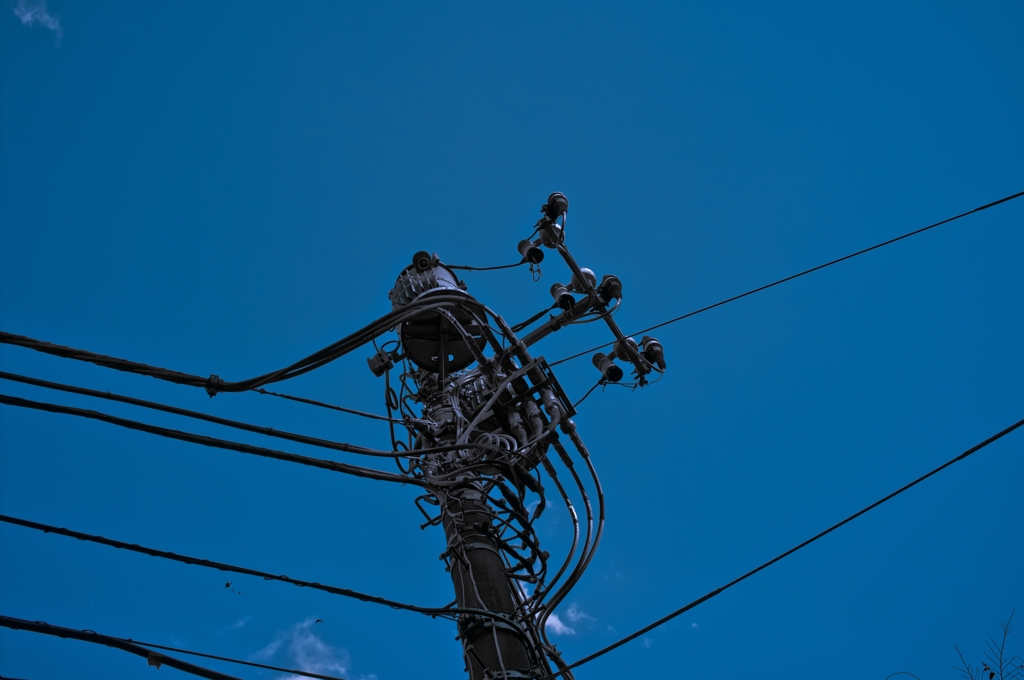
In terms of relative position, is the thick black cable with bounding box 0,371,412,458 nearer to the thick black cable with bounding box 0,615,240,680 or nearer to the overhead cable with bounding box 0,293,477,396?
the overhead cable with bounding box 0,293,477,396

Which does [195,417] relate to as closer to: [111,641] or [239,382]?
[239,382]

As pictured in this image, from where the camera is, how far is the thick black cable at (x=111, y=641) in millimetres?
2902

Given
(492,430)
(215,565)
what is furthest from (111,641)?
(492,430)

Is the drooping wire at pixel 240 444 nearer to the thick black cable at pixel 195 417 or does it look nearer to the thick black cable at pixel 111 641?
the thick black cable at pixel 195 417

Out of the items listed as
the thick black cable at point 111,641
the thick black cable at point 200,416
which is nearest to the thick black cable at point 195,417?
the thick black cable at point 200,416

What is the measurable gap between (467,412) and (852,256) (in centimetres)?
387

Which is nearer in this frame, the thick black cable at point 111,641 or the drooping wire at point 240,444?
the thick black cable at point 111,641

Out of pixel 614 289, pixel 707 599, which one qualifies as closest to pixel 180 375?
pixel 707 599

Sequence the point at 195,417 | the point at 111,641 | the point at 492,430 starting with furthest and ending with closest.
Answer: the point at 492,430 → the point at 195,417 → the point at 111,641

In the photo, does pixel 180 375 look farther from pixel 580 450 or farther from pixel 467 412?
pixel 580 450

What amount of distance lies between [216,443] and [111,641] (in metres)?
1.31

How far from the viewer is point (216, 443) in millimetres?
4168

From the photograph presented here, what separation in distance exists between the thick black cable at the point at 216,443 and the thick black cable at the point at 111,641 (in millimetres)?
1098

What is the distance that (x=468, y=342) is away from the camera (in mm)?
6703
